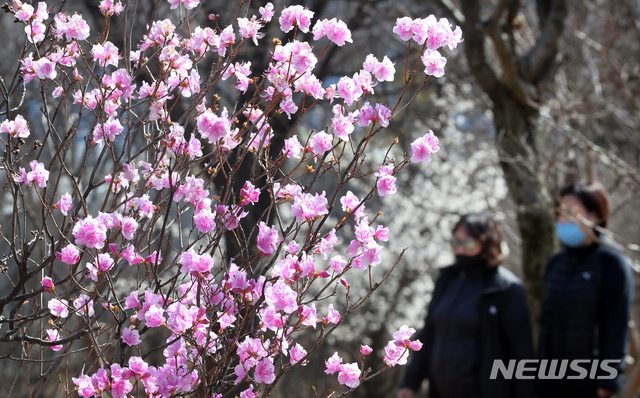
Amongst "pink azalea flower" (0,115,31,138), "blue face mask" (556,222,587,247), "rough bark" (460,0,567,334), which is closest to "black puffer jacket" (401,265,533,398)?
"blue face mask" (556,222,587,247)

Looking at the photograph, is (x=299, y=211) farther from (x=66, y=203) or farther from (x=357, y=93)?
(x=66, y=203)

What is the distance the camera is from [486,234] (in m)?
3.58

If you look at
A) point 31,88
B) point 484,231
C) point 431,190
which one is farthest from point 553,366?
point 431,190

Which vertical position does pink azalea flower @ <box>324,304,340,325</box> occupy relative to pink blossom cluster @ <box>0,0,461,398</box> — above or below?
below

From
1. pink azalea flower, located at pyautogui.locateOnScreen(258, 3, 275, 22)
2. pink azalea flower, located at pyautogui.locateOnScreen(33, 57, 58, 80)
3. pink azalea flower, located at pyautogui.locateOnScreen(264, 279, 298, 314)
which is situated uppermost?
pink azalea flower, located at pyautogui.locateOnScreen(33, 57, 58, 80)

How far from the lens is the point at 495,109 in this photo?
5.82m

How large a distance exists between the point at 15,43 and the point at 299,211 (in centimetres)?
748

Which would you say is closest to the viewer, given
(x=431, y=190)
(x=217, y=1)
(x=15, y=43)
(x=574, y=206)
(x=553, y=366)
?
(x=553, y=366)

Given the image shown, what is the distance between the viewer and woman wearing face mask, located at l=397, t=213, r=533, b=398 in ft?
11.1

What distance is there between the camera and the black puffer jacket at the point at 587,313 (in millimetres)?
3414

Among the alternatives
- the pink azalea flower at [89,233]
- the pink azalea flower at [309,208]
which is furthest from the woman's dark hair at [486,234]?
the pink azalea flower at [89,233]

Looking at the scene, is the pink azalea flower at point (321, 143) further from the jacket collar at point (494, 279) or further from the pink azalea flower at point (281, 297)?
the jacket collar at point (494, 279)

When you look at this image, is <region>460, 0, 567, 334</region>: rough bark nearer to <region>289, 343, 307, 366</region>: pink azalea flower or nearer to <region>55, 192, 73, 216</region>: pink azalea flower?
<region>289, 343, 307, 366</region>: pink azalea flower
